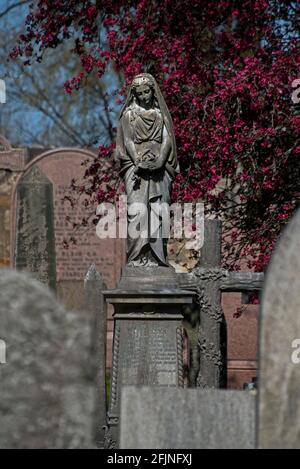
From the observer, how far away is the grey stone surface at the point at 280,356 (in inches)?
145

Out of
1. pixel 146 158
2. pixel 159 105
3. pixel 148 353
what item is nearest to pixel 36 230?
pixel 159 105

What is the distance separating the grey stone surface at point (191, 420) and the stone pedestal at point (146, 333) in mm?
4526

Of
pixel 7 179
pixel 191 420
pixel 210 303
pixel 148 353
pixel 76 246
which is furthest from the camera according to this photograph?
pixel 7 179

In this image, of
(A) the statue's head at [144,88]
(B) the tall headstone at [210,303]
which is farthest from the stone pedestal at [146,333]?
(A) the statue's head at [144,88]

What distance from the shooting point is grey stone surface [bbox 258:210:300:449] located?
3.68 metres

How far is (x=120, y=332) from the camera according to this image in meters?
8.72

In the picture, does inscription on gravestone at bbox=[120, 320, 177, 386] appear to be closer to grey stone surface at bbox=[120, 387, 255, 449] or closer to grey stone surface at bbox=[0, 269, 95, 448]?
grey stone surface at bbox=[120, 387, 255, 449]

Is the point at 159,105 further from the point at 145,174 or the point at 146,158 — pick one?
the point at 145,174

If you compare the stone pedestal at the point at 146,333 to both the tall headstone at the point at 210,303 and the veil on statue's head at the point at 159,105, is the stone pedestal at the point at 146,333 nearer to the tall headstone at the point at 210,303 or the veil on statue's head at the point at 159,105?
the tall headstone at the point at 210,303

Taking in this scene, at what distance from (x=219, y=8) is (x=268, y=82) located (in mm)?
2216

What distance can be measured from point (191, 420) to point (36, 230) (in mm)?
9572

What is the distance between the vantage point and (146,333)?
341 inches
